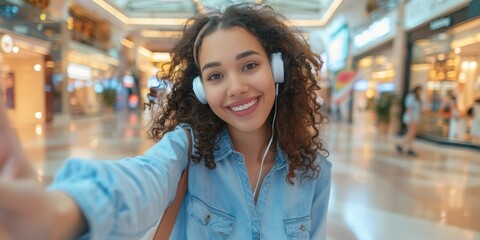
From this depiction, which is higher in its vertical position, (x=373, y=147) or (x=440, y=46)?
(x=440, y=46)

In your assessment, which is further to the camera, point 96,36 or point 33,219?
point 96,36

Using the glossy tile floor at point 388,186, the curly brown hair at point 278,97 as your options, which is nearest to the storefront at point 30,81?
the glossy tile floor at point 388,186

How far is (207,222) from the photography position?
0.89m

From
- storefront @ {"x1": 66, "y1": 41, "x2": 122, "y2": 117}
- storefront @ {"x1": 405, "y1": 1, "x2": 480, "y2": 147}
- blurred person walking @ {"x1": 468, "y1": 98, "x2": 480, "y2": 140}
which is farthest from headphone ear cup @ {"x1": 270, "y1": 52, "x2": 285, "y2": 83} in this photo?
storefront @ {"x1": 66, "y1": 41, "x2": 122, "y2": 117}

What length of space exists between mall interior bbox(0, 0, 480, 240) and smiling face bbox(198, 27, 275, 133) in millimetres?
241

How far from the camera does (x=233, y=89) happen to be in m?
0.86

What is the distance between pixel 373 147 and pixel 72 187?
314 inches

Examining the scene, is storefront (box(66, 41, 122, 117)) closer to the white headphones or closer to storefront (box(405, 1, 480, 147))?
storefront (box(405, 1, 480, 147))

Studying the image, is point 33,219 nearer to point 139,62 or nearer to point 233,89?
point 233,89

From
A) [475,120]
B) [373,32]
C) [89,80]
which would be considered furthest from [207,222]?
[89,80]

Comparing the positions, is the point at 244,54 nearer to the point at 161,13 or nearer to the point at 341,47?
the point at 341,47

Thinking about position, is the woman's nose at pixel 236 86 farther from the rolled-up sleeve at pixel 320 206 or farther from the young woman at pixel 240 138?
the rolled-up sleeve at pixel 320 206

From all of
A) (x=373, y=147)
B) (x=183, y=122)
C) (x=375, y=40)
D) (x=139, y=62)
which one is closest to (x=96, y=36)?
(x=139, y=62)

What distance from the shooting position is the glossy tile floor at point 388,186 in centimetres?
279
